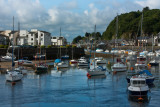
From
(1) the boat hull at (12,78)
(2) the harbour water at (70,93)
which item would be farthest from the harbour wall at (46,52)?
(2) the harbour water at (70,93)

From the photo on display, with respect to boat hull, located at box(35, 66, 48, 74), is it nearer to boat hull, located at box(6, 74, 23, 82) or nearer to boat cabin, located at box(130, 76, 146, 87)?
boat hull, located at box(6, 74, 23, 82)

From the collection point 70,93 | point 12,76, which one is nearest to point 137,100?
point 70,93

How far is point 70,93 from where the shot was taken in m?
38.1

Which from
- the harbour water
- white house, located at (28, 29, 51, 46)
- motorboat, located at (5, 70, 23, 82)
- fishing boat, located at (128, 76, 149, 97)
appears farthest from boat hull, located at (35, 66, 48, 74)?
white house, located at (28, 29, 51, 46)

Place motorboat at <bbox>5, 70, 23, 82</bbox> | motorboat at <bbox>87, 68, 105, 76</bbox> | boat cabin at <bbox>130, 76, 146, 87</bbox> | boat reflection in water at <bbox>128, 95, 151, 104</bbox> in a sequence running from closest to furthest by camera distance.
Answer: boat reflection in water at <bbox>128, 95, 151, 104</bbox>, boat cabin at <bbox>130, 76, 146, 87</bbox>, motorboat at <bbox>5, 70, 23, 82</bbox>, motorboat at <bbox>87, 68, 105, 76</bbox>

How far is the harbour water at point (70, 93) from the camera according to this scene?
3212 centimetres

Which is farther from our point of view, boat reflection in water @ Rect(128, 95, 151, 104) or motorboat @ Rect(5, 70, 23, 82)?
motorboat @ Rect(5, 70, 23, 82)

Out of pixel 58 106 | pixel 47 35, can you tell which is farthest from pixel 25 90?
Answer: pixel 47 35

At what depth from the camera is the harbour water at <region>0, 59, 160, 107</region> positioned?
32.1 meters

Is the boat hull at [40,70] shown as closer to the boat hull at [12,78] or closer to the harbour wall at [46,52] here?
the boat hull at [12,78]

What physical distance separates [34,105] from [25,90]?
8959 mm

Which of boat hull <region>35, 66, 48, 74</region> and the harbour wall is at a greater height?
the harbour wall

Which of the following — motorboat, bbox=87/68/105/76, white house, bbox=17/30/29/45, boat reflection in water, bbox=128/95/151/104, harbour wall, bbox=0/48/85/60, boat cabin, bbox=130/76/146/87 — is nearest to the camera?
boat reflection in water, bbox=128/95/151/104

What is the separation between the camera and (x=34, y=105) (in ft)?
Result: 104
